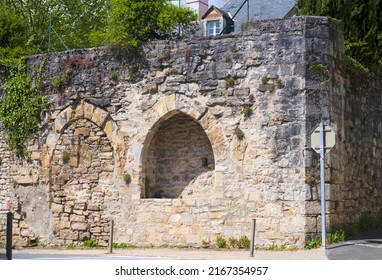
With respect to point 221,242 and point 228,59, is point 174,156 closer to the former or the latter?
point 221,242

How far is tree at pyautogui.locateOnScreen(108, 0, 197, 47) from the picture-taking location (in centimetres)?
1548

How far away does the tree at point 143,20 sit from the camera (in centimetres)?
1548

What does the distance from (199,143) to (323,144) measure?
9.12 feet

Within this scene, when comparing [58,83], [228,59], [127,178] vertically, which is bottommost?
[127,178]

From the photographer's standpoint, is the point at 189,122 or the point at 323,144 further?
the point at 189,122

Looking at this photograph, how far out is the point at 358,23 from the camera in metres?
17.8

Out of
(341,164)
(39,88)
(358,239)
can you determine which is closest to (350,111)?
(341,164)

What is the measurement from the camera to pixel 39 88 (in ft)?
53.4

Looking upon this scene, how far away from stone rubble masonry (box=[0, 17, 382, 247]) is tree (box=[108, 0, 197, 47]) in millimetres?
547

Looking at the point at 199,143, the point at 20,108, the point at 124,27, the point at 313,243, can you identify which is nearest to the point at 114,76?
the point at 124,27

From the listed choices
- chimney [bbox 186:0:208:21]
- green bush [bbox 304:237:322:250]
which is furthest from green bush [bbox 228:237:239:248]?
chimney [bbox 186:0:208:21]

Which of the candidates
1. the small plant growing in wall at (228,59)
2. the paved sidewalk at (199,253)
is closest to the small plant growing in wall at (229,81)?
the small plant growing in wall at (228,59)

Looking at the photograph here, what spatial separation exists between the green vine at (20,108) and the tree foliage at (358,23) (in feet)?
21.8

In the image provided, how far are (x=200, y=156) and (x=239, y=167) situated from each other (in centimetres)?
118
